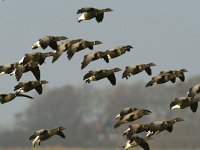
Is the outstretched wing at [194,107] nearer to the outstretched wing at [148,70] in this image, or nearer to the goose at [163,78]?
the goose at [163,78]

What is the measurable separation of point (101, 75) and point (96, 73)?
227 mm

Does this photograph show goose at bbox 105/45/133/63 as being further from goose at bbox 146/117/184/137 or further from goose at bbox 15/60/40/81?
goose at bbox 146/117/184/137

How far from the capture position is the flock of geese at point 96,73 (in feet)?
101

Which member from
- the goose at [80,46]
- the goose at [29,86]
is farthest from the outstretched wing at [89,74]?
the goose at [29,86]

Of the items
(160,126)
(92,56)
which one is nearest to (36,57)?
(92,56)

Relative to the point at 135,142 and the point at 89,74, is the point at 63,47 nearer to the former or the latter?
the point at 89,74

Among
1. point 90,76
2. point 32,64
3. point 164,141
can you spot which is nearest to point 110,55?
point 90,76

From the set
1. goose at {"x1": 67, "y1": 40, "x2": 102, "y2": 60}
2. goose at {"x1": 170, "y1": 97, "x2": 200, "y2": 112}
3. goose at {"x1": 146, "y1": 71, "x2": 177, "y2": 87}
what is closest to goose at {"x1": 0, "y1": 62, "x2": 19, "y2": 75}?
goose at {"x1": 67, "y1": 40, "x2": 102, "y2": 60}

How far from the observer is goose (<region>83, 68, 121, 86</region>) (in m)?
31.6

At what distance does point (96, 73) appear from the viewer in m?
31.9

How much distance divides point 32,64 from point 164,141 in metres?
168

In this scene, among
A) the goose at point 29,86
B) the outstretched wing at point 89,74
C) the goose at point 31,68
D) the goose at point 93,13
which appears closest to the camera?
the goose at point 31,68

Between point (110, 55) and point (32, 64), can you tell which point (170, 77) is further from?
point (32, 64)

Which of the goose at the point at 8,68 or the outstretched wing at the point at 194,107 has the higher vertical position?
the goose at the point at 8,68
